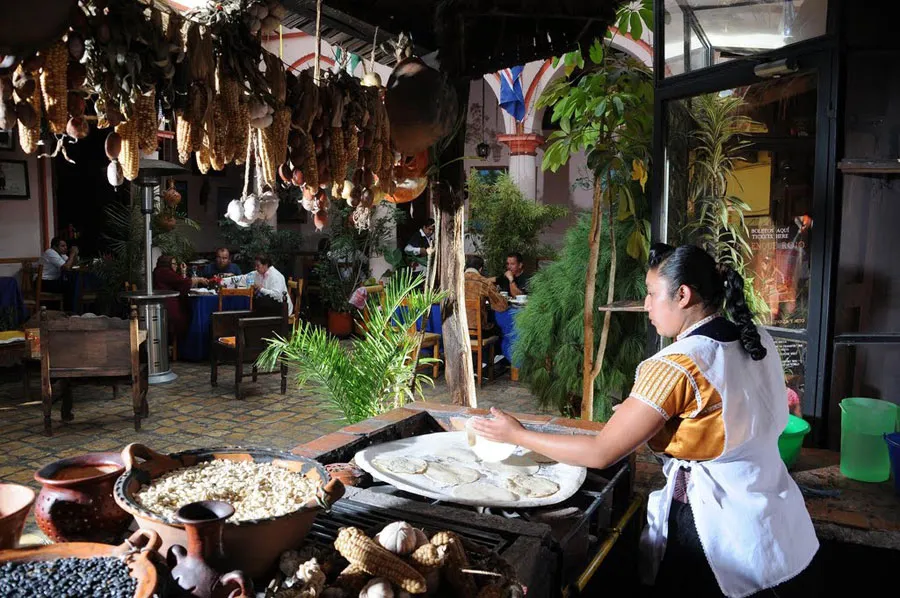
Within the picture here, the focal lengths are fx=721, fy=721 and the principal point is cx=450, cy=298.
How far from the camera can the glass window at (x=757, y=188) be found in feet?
11.3

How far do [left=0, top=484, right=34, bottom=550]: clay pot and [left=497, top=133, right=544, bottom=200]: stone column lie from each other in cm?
1132

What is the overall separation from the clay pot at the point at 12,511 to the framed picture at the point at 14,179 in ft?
35.5

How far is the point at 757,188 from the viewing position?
381 cm

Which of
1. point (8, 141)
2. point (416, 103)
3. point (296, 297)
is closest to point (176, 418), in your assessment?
point (296, 297)

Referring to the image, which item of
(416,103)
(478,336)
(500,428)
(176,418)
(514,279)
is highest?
(416,103)

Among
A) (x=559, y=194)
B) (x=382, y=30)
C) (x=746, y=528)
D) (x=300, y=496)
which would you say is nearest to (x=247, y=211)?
(x=382, y=30)

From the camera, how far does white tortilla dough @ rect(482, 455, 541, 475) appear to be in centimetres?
237

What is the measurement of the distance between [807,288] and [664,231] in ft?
2.79

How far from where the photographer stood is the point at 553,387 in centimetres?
562

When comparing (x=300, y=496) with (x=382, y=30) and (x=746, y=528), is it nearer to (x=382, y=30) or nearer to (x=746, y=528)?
(x=746, y=528)

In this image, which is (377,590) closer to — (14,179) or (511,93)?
(511,93)

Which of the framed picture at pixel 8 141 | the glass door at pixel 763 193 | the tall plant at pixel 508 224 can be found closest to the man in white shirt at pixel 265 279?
the tall plant at pixel 508 224

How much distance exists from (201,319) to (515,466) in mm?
7095

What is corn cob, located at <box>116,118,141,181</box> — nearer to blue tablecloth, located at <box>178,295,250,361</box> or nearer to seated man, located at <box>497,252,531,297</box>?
seated man, located at <box>497,252,531,297</box>
